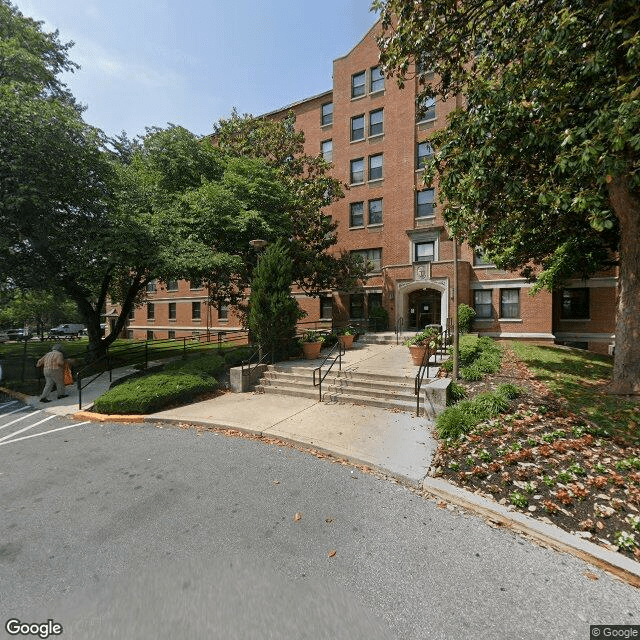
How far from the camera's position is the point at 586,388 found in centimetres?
819

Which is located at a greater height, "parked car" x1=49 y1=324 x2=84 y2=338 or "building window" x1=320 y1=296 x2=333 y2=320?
"building window" x1=320 y1=296 x2=333 y2=320

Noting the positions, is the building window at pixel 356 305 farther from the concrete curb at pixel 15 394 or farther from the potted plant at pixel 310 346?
the concrete curb at pixel 15 394

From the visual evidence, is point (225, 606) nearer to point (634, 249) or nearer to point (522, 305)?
point (634, 249)

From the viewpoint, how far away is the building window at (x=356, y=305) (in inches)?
919

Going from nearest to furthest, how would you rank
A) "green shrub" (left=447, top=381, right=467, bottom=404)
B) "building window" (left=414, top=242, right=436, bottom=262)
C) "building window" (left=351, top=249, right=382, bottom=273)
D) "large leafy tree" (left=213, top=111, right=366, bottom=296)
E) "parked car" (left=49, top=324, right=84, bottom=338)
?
"green shrub" (left=447, top=381, right=467, bottom=404) → "large leafy tree" (left=213, top=111, right=366, bottom=296) → "building window" (left=414, top=242, right=436, bottom=262) → "building window" (left=351, top=249, right=382, bottom=273) → "parked car" (left=49, top=324, right=84, bottom=338)

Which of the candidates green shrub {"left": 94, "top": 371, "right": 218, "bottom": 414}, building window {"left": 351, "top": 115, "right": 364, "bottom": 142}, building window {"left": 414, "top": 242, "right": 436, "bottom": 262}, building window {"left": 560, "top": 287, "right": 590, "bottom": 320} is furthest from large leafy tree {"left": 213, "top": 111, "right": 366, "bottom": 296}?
building window {"left": 560, "top": 287, "right": 590, "bottom": 320}

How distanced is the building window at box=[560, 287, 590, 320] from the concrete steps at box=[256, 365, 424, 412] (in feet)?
58.1

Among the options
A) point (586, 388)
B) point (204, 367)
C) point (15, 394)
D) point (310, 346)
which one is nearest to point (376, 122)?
point (310, 346)

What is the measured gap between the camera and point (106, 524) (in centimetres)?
388

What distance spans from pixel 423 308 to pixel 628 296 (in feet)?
46.7

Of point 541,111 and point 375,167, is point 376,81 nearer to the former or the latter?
point 375,167

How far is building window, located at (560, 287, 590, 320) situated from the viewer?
19938mm

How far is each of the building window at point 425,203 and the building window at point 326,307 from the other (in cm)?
888

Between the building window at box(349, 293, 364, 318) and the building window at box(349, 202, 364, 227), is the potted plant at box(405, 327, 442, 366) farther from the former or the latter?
the building window at box(349, 202, 364, 227)
